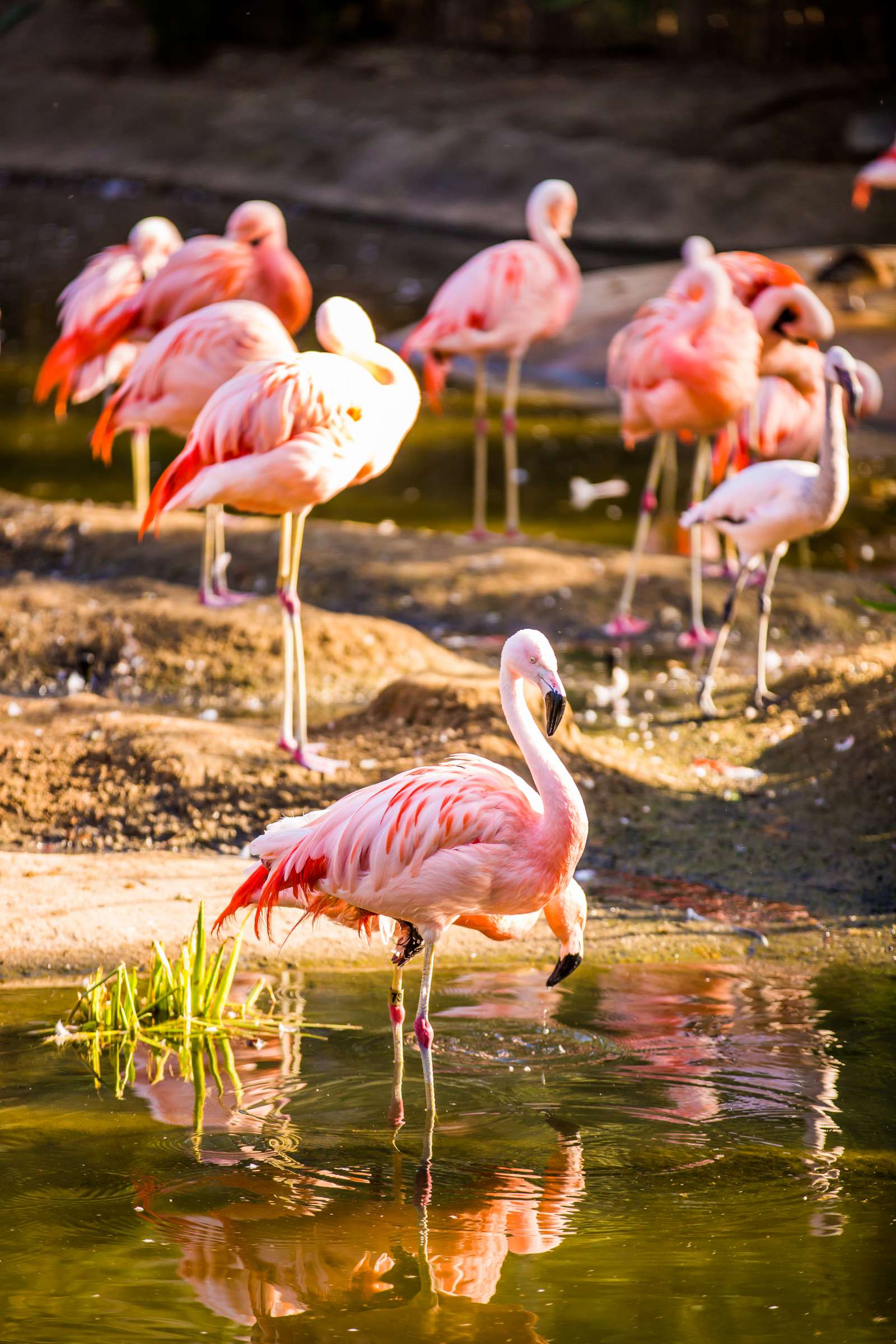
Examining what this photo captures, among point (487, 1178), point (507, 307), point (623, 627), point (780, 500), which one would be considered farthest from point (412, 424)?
point (487, 1178)

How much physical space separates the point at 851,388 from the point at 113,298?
13.1ft

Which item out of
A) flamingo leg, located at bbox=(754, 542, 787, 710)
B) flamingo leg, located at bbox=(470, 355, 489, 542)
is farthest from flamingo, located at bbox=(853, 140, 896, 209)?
flamingo leg, located at bbox=(754, 542, 787, 710)

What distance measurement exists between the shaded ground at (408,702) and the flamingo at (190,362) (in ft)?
2.67

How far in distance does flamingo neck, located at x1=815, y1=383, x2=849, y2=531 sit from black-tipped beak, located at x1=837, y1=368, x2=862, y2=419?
0.15 ft

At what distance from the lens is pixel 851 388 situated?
20.4ft

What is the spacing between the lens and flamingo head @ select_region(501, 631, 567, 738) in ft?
12.3

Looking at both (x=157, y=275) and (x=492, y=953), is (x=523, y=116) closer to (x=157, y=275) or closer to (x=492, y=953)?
(x=157, y=275)

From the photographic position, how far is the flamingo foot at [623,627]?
779cm

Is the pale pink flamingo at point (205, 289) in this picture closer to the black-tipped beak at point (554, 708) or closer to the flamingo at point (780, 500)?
the flamingo at point (780, 500)

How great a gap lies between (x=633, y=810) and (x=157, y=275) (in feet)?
11.8

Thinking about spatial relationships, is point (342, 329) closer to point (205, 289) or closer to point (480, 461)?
point (205, 289)

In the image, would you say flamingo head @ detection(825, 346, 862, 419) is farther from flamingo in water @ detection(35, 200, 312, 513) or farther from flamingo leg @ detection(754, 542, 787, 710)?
flamingo in water @ detection(35, 200, 312, 513)

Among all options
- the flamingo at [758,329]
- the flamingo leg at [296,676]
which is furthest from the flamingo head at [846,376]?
the flamingo leg at [296,676]

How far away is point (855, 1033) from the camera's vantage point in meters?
4.30
